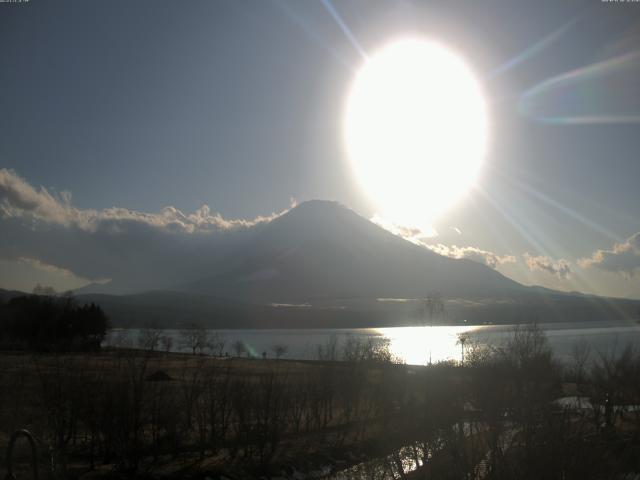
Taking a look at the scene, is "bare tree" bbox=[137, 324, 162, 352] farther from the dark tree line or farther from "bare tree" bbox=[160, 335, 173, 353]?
the dark tree line

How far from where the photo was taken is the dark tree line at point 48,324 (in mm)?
83750

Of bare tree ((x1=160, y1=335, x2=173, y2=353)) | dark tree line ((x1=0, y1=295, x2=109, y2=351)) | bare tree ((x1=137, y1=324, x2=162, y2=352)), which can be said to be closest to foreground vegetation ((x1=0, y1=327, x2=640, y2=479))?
bare tree ((x1=137, y1=324, x2=162, y2=352))

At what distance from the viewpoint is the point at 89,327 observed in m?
91.7

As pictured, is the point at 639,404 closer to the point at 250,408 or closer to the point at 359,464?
the point at 359,464

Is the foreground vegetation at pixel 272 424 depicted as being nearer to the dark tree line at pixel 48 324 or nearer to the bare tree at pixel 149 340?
the bare tree at pixel 149 340

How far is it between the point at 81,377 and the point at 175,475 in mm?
5082

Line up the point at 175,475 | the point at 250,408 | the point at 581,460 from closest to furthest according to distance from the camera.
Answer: the point at 581,460
the point at 175,475
the point at 250,408

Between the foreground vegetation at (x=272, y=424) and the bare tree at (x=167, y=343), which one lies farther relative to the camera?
the bare tree at (x=167, y=343)

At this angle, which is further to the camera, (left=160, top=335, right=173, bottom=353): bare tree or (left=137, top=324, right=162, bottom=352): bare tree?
(left=160, top=335, right=173, bottom=353): bare tree

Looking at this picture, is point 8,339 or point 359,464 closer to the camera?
point 359,464

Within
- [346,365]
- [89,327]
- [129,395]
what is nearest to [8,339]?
[89,327]

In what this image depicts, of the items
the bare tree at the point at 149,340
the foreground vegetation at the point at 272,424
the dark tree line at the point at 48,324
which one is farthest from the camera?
the dark tree line at the point at 48,324

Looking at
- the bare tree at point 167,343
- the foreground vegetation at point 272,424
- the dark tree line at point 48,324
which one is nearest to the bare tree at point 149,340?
the bare tree at point 167,343

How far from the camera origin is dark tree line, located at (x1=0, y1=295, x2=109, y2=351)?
83750mm
